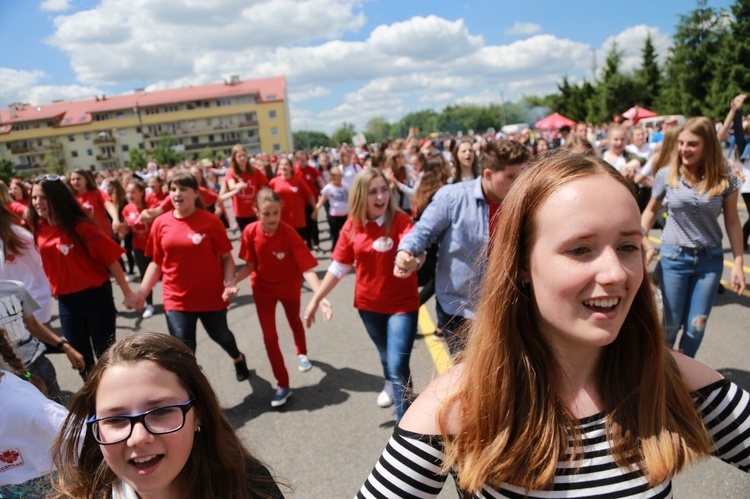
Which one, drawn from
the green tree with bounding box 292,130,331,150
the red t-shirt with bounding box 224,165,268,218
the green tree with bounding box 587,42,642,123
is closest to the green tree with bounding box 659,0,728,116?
the green tree with bounding box 587,42,642,123

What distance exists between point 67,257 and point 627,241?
14.8 feet

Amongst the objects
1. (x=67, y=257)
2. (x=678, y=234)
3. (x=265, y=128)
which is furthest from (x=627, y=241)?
(x=265, y=128)

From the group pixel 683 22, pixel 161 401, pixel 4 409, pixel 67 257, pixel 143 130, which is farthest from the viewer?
pixel 143 130

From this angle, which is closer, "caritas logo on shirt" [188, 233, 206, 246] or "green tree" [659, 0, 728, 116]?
"caritas logo on shirt" [188, 233, 206, 246]

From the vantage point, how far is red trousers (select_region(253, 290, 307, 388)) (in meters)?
4.62

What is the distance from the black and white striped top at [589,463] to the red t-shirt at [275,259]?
11.8 ft

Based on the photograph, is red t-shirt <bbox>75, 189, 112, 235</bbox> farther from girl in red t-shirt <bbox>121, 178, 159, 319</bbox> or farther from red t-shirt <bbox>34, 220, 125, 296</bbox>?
red t-shirt <bbox>34, 220, 125, 296</bbox>

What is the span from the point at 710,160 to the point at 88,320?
5.05 meters

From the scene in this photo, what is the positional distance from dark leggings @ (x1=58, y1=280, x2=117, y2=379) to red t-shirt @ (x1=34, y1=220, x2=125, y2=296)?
79mm

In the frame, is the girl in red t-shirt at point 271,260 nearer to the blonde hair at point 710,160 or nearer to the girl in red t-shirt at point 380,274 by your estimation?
the girl in red t-shirt at point 380,274

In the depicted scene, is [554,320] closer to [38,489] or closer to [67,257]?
[38,489]

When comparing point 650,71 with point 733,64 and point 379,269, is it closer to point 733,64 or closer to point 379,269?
point 733,64

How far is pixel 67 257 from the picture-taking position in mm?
4426

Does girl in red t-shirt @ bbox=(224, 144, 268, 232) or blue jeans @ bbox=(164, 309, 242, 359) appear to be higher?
girl in red t-shirt @ bbox=(224, 144, 268, 232)
